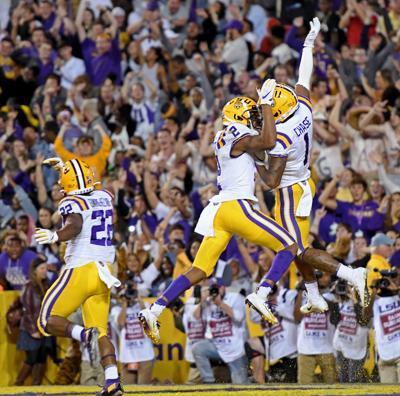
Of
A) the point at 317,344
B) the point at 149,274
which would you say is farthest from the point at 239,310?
the point at 149,274

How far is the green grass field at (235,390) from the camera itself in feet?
37.7

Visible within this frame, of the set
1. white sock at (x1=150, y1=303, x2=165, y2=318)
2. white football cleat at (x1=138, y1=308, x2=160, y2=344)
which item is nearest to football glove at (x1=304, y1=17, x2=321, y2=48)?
white sock at (x1=150, y1=303, x2=165, y2=318)

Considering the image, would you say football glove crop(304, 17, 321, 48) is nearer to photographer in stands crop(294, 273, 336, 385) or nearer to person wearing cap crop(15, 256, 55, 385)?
photographer in stands crop(294, 273, 336, 385)

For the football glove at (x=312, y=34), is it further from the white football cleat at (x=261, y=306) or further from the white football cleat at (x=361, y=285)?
the white football cleat at (x=261, y=306)

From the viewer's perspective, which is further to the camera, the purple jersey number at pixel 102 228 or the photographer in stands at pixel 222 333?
the photographer in stands at pixel 222 333

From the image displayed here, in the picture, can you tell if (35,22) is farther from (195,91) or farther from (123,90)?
(195,91)

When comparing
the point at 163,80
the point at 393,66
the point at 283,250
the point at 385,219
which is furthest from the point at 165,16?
the point at 283,250

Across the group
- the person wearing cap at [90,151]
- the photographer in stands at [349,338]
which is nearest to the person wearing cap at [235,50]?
the person wearing cap at [90,151]

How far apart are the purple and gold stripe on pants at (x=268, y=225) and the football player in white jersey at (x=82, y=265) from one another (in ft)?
4.46

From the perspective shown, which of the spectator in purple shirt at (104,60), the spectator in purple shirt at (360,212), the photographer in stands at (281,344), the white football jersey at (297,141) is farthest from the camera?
the spectator in purple shirt at (104,60)

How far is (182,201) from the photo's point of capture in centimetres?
1711

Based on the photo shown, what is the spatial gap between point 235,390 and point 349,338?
7.80 feet

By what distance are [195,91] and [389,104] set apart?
3.09 metres

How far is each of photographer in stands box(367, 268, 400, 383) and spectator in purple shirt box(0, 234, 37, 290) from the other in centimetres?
489
